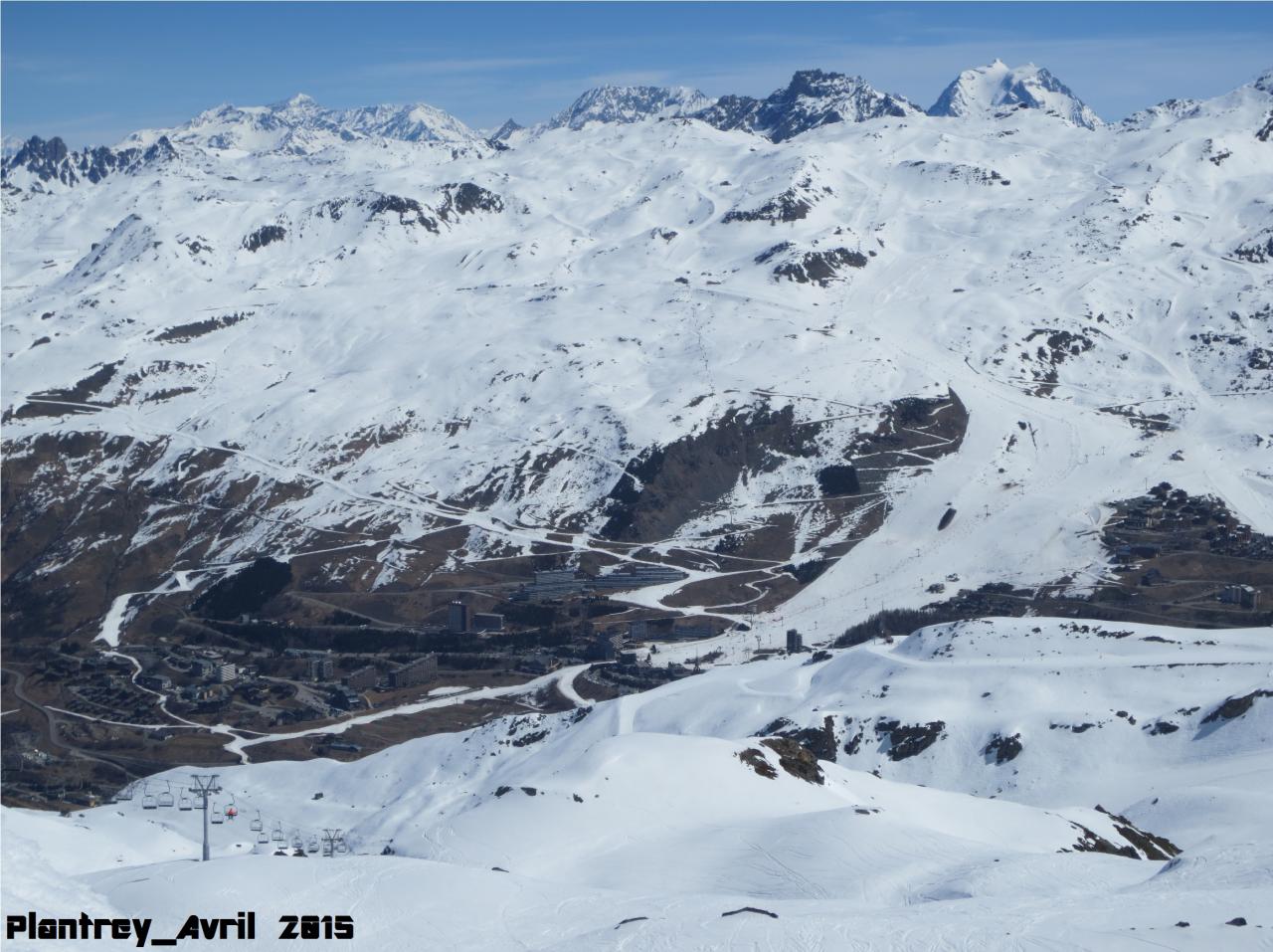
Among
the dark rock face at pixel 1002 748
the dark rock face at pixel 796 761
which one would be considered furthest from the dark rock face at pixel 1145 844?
the dark rock face at pixel 1002 748

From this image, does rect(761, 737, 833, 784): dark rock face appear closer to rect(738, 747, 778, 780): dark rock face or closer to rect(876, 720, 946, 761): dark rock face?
rect(738, 747, 778, 780): dark rock face

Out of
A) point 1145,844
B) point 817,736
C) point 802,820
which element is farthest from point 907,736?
point 802,820

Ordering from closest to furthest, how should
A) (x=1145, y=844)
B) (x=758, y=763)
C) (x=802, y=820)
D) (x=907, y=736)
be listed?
(x=802, y=820) → (x=1145, y=844) → (x=758, y=763) → (x=907, y=736)

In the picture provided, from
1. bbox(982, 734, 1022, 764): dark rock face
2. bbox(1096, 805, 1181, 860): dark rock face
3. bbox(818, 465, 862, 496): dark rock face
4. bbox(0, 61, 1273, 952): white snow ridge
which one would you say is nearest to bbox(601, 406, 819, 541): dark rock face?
bbox(0, 61, 1273, 952): white snow ridge

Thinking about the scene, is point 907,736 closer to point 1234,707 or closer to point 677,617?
point 1234,707

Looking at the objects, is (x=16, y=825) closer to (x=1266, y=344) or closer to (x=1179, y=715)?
(x=1179, y=715)

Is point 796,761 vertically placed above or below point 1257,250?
below

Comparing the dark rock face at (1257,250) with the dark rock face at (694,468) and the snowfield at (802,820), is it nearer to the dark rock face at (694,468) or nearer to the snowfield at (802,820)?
the dark rock face at (694,468)
